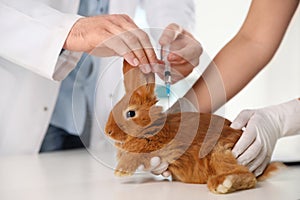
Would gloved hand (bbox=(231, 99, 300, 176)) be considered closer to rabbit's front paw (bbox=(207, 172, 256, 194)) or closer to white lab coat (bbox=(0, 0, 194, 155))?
rabbit's front paw (bbox=(207, 172, 256, 194))

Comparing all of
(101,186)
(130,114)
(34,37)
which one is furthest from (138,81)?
(34,37)

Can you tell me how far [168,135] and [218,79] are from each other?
0.43 feet

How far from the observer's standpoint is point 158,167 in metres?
0.77

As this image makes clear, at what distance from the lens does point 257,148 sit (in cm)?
81

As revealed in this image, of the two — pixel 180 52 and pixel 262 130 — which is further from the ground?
pixel 180 52

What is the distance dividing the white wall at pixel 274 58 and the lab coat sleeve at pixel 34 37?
0.41 m

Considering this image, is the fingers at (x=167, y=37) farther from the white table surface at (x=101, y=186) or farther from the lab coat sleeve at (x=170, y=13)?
the lab coat sleeve at (x=170, y=13)

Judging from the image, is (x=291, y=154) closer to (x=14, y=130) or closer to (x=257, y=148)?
(x=257, y=148)

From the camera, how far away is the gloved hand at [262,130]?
79 centimetres

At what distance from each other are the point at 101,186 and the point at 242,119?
0.26 metres

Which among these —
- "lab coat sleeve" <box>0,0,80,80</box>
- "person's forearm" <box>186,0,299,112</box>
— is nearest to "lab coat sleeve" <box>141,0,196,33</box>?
"person's forearm" <box>186,0,299,112</box>

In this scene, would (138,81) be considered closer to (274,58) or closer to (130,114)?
(130,114)

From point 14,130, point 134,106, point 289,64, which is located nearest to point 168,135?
point 134,106

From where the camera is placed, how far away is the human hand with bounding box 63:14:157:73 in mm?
769
